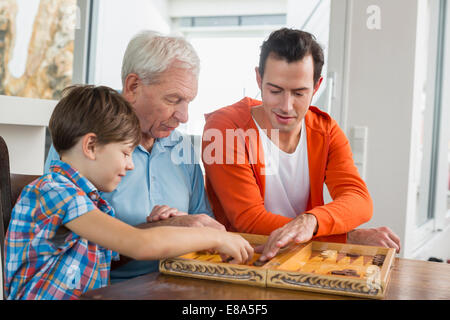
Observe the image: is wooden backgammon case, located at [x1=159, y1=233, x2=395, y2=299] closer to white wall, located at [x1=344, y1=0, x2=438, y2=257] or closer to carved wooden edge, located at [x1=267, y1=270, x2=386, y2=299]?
carved wooden edge, located at [x1=267, y1=270, x2=386, y2=299]

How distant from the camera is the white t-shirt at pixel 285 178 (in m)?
1.60

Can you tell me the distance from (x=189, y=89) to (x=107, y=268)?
59cm

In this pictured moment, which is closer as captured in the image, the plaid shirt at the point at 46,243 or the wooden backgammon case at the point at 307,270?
the wooden backgammon case at the point at 307,270

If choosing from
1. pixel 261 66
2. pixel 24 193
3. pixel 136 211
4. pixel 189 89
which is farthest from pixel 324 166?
pixel 24 193

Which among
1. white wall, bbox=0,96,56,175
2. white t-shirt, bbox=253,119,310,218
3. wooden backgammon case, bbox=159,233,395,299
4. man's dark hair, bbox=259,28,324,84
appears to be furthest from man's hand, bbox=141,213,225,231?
white wall, bbox=0,96,56,175

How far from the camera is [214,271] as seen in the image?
898mm

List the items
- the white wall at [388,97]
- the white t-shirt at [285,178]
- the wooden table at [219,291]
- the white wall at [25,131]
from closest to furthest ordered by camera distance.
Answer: the wooden table at [219,291] < the white t-shirt at [285,178] < the white wall at [25,131] < the white wall at [388,97]

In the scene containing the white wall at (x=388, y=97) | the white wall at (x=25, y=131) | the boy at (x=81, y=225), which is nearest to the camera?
the boy at (x=81, y=225)

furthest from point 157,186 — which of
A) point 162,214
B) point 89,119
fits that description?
point 89,119

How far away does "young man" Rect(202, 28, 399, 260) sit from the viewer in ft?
4.84

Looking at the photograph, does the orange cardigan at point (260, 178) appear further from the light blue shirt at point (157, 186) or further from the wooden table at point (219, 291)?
the wooden table at point (219, 291)

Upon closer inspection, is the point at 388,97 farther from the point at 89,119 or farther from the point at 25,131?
the point at 89,119

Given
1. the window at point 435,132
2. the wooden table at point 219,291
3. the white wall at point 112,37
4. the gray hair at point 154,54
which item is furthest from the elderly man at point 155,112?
the window at point 435,132

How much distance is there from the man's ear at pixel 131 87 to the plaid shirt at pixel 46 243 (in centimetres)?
48
